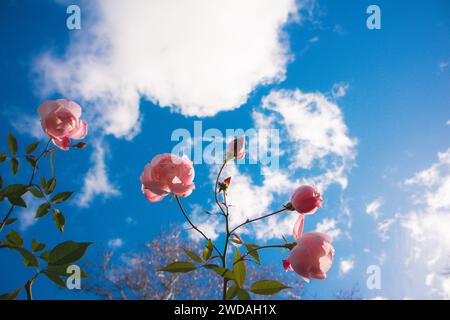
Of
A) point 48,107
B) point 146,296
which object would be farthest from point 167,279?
point 48,107

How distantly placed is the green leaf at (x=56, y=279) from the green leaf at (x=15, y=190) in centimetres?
26

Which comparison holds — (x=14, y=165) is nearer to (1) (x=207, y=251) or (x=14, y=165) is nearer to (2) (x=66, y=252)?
(2) (x=66, y=252)

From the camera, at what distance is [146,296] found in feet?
26.4

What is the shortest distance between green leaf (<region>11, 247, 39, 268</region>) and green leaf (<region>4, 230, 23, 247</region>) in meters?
0.06

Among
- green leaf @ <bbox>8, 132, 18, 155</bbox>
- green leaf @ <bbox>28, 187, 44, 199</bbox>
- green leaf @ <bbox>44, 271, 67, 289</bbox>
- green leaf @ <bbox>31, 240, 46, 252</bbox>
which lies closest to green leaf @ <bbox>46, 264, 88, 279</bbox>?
green leaf @ <bbox>44, 271, 67, 289</bbox>

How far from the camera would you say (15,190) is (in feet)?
2.20

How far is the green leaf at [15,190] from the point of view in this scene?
0.66m

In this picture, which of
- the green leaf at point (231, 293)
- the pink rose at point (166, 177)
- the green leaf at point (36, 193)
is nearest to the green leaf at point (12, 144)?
the green leaf at point (36, 193)
